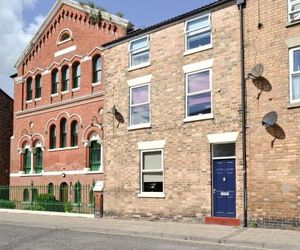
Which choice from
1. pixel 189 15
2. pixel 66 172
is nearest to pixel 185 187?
pixel 189 15

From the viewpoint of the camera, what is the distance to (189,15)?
18688 mm

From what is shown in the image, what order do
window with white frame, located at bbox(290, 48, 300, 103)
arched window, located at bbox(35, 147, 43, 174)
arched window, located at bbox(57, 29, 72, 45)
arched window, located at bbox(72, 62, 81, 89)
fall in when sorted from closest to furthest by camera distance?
window with white frame, located at bbox(290, 48, 300, 103)
arched window, located at bbox(72, 62, 81, 89)
arched window, located at bbox(57, 29, 72, 45)
arched window, located at bbox(35, 147, 43, 174)

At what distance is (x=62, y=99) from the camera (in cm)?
3166

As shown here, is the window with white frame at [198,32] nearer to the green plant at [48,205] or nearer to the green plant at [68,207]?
the green plant at [68,207]

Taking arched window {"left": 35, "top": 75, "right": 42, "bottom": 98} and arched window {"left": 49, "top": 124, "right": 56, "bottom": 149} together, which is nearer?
arched window {"left": 49, "top": 124, "right": 56, "bottom": 149}

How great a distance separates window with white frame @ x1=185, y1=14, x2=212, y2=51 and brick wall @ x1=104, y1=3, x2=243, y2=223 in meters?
0.29

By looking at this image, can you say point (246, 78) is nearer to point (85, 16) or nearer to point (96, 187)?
point (96, 187)

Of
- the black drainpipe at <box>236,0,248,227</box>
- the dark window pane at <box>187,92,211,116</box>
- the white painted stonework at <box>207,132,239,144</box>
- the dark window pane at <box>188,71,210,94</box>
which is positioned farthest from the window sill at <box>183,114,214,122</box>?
the black drainpipe at <box>236,0,248,227</box>

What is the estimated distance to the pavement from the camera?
13.1 metres

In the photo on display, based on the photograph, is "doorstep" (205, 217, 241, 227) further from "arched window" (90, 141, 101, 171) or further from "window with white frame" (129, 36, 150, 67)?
"arched window" (90, 141, 101, 171)

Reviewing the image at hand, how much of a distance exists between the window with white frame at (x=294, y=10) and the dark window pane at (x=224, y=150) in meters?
4.54

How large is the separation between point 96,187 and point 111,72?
16.5 feet

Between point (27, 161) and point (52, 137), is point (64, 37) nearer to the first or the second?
point (52, 137)

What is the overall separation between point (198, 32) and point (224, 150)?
14.9ft
